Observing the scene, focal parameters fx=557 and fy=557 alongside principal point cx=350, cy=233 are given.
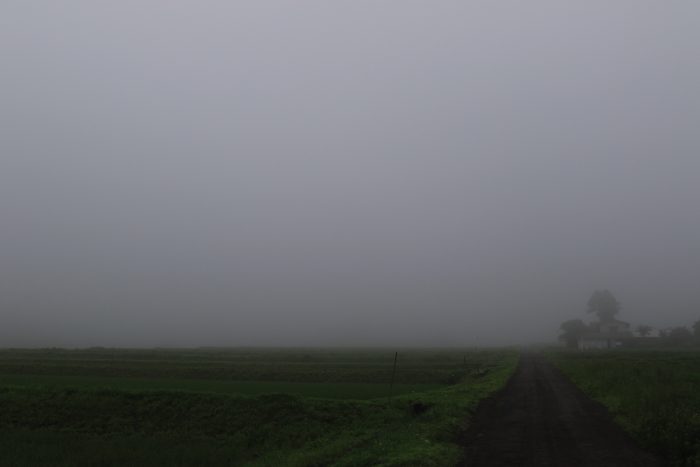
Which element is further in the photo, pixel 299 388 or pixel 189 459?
pixel 299 388

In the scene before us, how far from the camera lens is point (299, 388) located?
4072 centimetres

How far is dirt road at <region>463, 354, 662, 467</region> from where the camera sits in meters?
16.1

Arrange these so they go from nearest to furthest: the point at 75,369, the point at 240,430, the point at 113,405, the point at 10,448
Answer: the point at 10,448
the point at 240,430
the point at 113,405
the point at 75,369

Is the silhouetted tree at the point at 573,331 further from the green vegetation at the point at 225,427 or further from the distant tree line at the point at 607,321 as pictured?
the green vegetation at the point at 225,427

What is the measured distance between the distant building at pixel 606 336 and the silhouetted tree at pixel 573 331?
120 inches

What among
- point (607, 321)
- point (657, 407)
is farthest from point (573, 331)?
point (657, 407)

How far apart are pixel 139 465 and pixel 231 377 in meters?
32.9

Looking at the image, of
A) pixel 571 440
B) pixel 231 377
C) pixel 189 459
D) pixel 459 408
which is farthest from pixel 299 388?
pixel 571 440

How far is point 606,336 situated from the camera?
5408 inches

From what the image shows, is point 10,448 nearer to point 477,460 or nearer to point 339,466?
point 339,466

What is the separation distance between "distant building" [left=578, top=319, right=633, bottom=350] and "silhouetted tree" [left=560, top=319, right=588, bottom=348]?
3061mm

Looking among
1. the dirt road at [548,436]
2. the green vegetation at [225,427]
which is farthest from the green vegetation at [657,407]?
the green vegetation at [225,427]

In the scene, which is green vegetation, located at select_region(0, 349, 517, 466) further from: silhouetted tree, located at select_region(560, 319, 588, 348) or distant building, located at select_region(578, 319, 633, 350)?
silhouetted tree, located at select_region(560, 319, 588, 348)

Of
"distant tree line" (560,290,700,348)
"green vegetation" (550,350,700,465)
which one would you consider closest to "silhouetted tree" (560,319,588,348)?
"distant tree line" (560,290,700,348)
